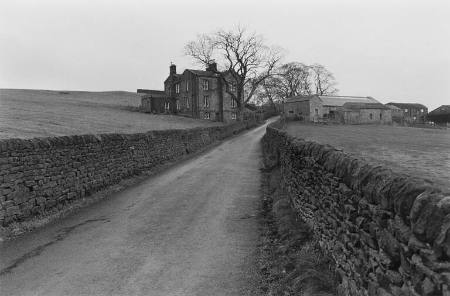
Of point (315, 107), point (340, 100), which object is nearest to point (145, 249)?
point (315, 107)

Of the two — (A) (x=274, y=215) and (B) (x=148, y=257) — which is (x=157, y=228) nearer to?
(B) (x=148, y=257)

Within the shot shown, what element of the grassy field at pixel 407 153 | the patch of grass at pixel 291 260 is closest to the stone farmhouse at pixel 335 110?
the grassy field at pixel 407 153

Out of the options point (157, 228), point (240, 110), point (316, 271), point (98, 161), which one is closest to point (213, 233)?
point (157, 228)

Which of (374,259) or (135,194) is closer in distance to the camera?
(374,259)

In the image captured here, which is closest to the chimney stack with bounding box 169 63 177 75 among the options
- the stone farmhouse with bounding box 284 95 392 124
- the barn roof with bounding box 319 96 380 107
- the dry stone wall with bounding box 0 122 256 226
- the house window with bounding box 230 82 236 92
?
the house window with bounding box 230 82 236 92

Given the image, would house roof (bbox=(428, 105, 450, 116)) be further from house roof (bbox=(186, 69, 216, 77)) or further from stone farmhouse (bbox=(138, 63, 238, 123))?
house roof (bbox=(186, 69, 216, 77))

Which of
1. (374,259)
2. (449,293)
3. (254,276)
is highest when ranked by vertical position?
(449,293)

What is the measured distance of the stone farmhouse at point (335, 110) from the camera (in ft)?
249

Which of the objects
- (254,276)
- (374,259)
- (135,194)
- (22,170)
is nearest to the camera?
(374,259)

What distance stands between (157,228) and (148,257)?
8.51ft

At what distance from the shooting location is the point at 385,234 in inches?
177

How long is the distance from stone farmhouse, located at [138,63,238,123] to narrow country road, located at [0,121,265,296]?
5310cm

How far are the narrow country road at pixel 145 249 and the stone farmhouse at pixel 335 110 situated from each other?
199 ft

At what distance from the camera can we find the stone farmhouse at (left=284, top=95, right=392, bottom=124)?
75.9 m
